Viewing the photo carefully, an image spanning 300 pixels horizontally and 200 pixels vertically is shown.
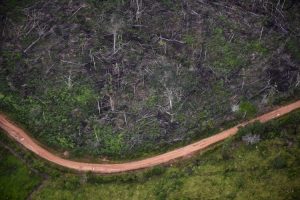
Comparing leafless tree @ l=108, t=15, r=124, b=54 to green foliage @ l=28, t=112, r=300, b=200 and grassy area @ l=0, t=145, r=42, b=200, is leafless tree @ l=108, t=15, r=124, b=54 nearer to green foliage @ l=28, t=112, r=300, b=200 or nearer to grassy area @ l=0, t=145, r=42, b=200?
green foliage @ l=28, t=112, r=300, b=200

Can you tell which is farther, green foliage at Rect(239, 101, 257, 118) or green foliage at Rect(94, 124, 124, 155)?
green foliage at Rect(239, 101, 257, 118)

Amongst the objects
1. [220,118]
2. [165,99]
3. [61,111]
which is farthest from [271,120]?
[61,111]

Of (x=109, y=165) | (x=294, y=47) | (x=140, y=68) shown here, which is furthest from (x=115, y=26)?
(x=294, y=47)

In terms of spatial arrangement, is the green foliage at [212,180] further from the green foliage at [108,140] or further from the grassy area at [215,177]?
the green foliage at [108,140]

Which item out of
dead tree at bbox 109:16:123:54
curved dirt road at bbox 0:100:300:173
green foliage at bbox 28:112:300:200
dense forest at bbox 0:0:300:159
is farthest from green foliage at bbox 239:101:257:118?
dead tree at bbox 109:16:123:54


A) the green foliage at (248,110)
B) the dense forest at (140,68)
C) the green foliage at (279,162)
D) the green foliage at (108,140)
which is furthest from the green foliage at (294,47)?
the green foliage at (108,140)

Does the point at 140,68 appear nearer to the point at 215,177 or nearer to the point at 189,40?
the point at 189,40
